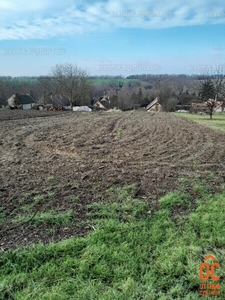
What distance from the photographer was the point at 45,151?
22.1ft

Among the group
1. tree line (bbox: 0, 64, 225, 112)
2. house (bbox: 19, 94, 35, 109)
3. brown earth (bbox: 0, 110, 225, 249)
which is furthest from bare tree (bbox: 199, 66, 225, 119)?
house (bbox: 19, 94, 35, 109)

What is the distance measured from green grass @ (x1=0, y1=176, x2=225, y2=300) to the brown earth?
11.4 inches

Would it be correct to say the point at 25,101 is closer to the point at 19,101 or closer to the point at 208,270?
the point at 19,101

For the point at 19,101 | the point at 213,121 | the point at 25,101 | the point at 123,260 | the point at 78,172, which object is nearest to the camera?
the point at 123,260

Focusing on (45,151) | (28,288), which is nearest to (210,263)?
(28,288)

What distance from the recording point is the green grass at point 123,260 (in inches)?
77.5

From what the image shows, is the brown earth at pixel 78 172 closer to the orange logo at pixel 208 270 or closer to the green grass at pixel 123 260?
the green grass at pixel 123 260

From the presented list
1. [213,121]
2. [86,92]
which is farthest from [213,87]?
[86,92]

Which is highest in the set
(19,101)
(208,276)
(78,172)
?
(19,101)

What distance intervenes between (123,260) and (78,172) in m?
2.76

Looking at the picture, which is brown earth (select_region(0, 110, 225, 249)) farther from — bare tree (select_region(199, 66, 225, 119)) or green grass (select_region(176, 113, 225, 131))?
bare tree (select_region(199, 66, 225, 119))

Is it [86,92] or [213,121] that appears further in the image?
[86,92]

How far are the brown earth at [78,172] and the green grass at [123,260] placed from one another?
291mm

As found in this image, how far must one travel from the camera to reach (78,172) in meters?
4.84
